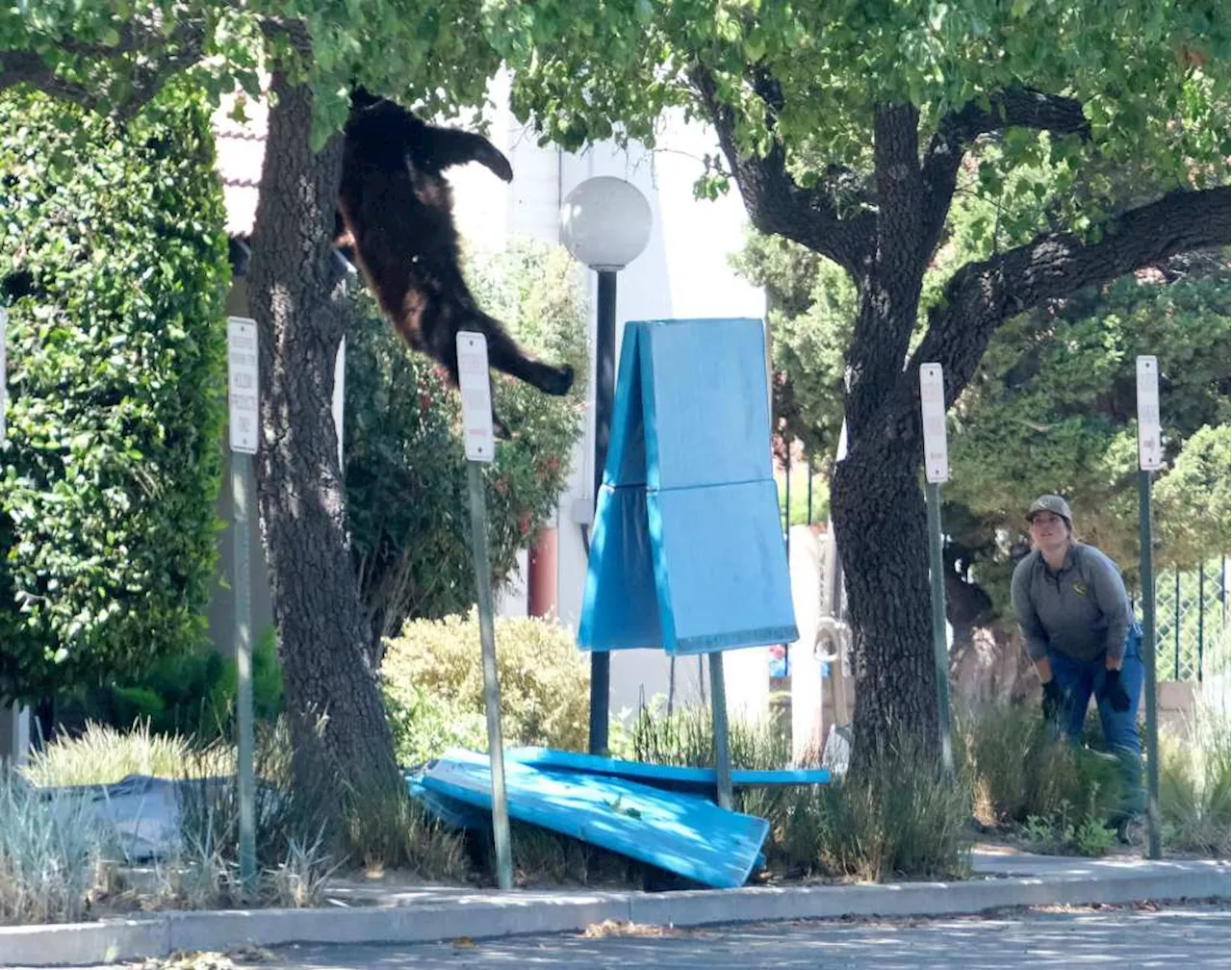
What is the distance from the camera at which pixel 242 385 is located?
8820 mm

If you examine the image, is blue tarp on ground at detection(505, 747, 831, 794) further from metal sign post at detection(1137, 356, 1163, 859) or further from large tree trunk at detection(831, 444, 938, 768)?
large tree trunk at detection(831, 444, 938, 768)

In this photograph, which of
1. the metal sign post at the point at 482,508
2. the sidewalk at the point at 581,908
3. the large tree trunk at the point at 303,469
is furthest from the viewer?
the large tree trunk at the point at 303,469

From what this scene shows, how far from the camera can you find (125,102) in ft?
29.9

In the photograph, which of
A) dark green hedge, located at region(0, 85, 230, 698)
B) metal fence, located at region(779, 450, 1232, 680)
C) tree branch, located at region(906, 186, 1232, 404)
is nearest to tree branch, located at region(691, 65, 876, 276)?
tree branch, located at region(906, 186, 1232, 404)

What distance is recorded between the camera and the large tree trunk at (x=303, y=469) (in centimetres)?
1012

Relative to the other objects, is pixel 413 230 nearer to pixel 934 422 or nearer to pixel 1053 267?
pixel 934 422

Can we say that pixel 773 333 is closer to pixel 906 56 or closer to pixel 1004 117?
pixel 1004 117

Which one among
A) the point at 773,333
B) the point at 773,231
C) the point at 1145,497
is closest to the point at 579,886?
the point at 1145,497

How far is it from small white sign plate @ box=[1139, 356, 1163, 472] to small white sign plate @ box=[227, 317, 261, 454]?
15.7 feet

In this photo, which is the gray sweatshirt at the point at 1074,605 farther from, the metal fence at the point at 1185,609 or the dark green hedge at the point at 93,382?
the metal fence at the point at 1185,609

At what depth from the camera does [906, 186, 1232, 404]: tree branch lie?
1155 centimetres

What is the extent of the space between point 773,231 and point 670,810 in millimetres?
4380

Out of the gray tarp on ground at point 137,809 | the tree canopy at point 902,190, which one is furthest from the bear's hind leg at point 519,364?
the gray tarp on ground at point 137,809

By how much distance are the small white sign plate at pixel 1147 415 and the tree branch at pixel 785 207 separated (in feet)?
6.81
